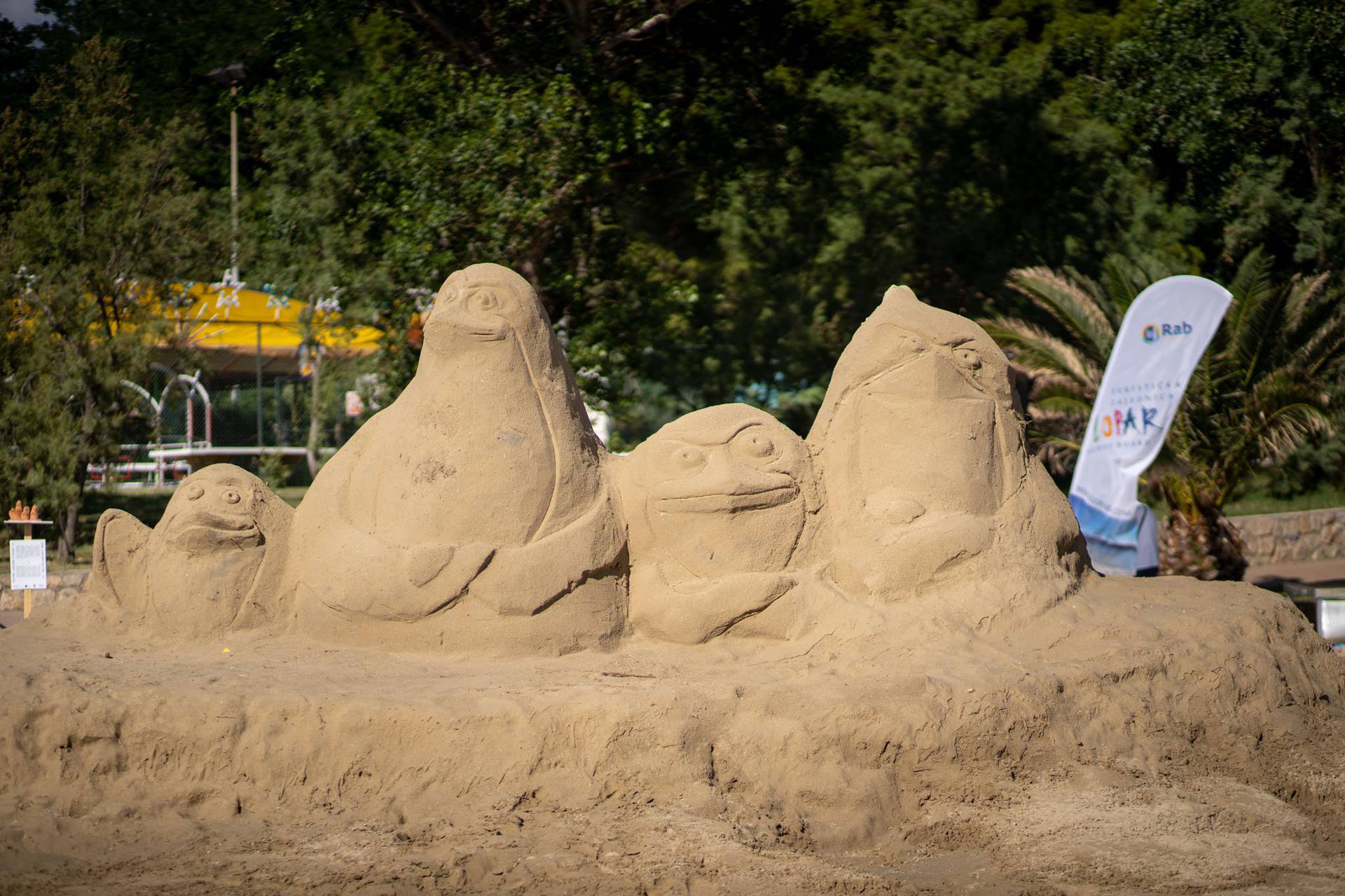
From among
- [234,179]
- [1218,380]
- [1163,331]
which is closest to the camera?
[1163,331]

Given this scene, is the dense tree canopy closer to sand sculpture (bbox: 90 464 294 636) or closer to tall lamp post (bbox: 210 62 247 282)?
tall lamp post (bbox: 210 62 247 282)

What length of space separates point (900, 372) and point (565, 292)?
6356 millimetres

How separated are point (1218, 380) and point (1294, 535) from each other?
3.45 meters

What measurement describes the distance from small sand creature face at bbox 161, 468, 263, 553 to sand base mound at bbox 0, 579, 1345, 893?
584mm

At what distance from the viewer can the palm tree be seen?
36.9 ft

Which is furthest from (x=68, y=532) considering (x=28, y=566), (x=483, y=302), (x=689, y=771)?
(x=689, y=771)

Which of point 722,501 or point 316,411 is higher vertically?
point 316,411

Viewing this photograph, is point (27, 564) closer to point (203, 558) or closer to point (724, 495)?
point (203, 558)

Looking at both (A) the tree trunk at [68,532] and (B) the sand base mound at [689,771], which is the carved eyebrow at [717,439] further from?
(A) the tree trunk at [68,532]

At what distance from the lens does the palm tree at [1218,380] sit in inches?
443

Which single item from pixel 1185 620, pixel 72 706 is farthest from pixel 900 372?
pixel 72 706

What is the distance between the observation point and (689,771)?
16.7 feet

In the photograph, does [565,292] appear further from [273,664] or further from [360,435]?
[273,664]

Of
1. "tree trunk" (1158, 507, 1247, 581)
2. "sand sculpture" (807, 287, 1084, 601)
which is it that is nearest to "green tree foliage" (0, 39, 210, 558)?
"sand sculpture" (807, 287, 1084, 601)
